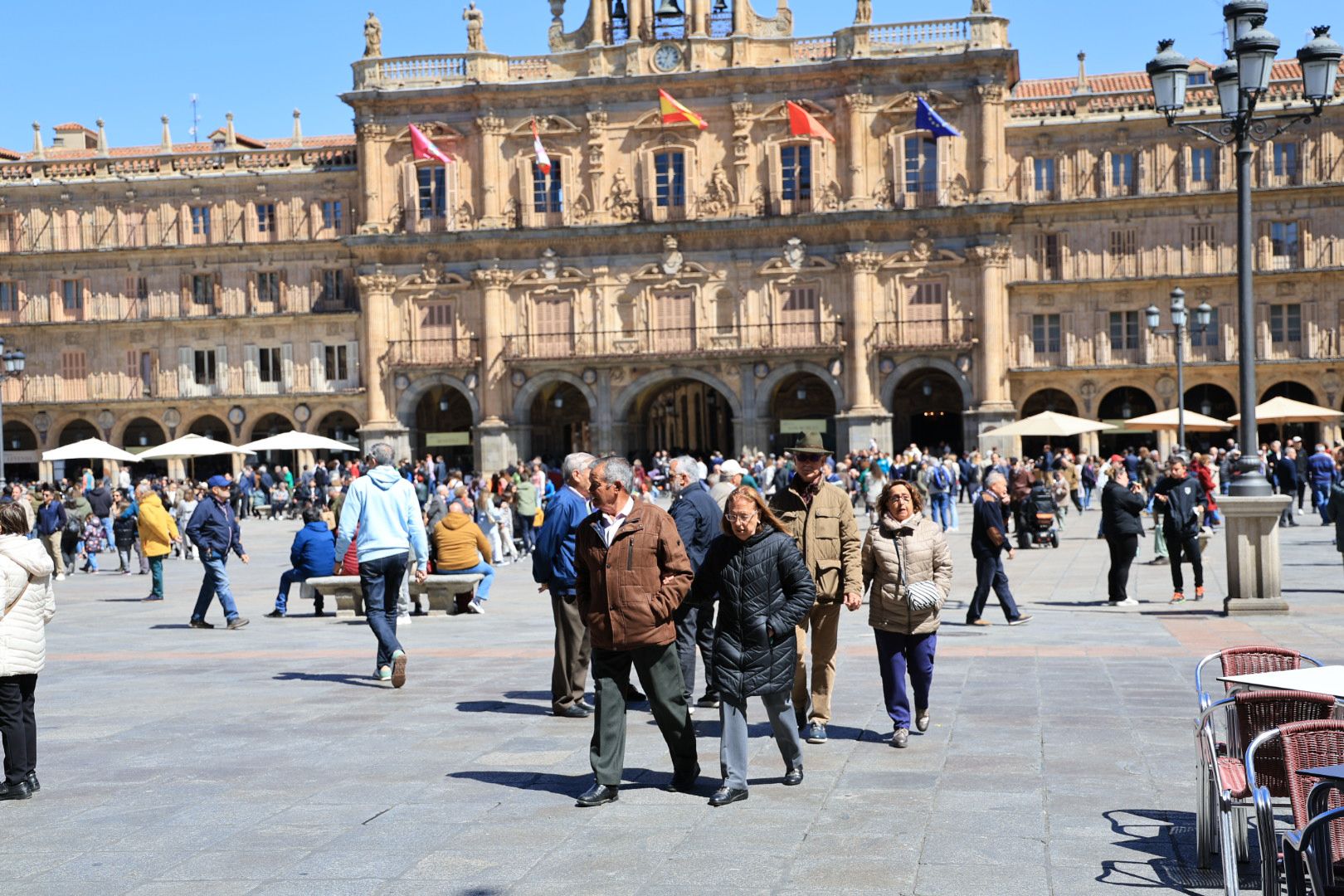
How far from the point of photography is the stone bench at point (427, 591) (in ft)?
58.1

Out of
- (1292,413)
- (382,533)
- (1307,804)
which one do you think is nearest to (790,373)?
(1292,413)

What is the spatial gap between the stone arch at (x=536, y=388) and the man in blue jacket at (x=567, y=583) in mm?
40089

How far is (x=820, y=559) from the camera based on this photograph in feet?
32.3

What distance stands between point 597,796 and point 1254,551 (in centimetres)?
991

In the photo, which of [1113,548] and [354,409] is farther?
[354,409]

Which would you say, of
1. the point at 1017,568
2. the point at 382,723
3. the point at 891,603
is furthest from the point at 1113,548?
the point at 382,723

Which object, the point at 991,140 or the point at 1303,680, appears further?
the point at 991,140

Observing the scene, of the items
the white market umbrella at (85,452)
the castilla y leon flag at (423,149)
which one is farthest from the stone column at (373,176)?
the white market umbrella at (85,452)

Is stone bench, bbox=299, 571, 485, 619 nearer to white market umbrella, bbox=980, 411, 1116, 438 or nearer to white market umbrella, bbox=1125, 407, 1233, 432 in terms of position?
white market umbrella, bbox=980, 411, 1116, 438

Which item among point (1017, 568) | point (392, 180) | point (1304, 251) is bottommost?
point (1017, 568)

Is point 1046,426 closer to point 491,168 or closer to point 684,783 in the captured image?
point 491,168

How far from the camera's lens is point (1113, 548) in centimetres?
1788

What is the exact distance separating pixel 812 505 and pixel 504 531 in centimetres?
1783

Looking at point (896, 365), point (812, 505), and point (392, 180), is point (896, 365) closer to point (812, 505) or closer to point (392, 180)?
point (392, 180)
